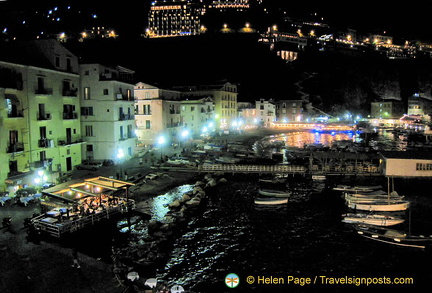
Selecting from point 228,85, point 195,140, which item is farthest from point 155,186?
point 228,85

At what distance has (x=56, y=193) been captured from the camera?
23.3 metres

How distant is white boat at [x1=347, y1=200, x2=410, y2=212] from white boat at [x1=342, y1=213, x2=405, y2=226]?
2872mm

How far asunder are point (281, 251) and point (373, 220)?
10.3m

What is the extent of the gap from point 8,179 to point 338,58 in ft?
444

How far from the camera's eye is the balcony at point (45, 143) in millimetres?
31842

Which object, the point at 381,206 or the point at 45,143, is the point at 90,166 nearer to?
the point at 45,143

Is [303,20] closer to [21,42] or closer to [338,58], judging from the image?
[338,58]

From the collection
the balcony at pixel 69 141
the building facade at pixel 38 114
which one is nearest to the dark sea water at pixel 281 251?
the building facade at pixel 38 114

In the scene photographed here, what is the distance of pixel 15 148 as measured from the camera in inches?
1113

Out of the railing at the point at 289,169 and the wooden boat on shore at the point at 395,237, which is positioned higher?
the railing at the point at 289,169

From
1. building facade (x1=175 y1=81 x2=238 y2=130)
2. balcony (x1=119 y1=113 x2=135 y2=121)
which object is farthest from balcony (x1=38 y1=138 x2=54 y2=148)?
building facade (x1=175 y1=81 x2=238 y2=130)

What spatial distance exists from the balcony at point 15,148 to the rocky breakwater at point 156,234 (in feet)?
41.7

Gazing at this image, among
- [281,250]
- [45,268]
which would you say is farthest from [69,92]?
[281,250]

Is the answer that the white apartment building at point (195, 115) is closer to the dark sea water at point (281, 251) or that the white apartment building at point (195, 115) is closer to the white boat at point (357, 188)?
the white boat at point (357, 188)
